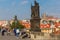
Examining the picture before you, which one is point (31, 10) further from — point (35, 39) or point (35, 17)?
point (35, 39)

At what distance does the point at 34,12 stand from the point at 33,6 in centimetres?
65

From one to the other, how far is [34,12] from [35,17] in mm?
723

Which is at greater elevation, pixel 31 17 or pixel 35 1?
pixel 35 1

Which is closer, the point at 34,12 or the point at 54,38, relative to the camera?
the point at 54,38

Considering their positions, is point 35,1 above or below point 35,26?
above

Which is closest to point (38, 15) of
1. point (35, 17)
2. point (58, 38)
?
point (35, 17)

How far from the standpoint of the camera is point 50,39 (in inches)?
490

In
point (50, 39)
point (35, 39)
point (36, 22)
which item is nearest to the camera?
point (50, 39)

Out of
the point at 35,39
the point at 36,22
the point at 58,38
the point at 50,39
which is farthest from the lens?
the point at 36,22

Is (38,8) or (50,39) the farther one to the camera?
(38,8)

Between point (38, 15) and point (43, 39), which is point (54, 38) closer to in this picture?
point (43, 39)

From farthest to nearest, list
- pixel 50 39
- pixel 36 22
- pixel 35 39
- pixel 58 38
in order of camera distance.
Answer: pixel 36 22 → pixel 35 39 → pixel 50 39 → pixel 58 38

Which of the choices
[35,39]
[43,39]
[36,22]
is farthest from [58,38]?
[36,22]

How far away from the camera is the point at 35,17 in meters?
26.6
